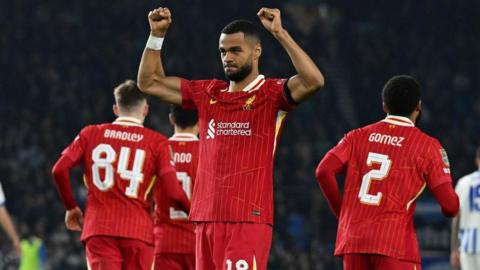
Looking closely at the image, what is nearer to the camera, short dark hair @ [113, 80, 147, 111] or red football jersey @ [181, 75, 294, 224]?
red football jersey @ [181, 75, 294, 224]

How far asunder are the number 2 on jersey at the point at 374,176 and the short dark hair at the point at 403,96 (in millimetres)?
367

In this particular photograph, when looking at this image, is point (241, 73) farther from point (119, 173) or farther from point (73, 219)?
point (73, 219)

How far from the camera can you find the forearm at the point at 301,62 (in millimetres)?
5934

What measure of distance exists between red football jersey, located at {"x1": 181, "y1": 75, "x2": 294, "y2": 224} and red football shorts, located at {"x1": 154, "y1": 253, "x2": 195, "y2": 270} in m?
2.19

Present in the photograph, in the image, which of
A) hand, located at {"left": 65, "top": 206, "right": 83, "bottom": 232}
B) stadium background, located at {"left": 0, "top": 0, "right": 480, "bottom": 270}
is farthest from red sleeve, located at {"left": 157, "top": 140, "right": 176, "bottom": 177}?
stadium background, located at {"left": 0, "top": 0, "right": 480, "bottom": 270}

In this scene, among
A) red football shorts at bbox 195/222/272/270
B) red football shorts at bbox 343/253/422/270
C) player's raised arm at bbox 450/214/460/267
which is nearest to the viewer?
red football shorts at bbox 195/222/272/270

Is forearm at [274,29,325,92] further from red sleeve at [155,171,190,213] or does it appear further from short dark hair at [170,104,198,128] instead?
short dark hair at [170,104,198,128]

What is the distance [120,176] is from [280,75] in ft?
57.3

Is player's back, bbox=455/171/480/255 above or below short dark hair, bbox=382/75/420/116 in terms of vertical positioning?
below

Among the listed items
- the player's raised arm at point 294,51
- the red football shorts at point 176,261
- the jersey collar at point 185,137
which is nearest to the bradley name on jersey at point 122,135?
the jersey collar at point 185,137

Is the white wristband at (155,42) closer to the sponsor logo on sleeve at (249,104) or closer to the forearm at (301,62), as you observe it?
the sponsor logo on sleeve at (249,104)

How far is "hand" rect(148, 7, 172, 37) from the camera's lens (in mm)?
6336

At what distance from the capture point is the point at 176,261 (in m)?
8.55

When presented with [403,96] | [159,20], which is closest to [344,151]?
[403,96]
